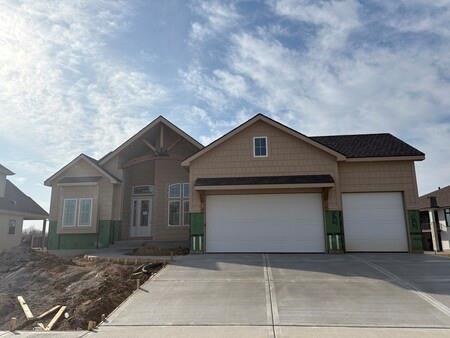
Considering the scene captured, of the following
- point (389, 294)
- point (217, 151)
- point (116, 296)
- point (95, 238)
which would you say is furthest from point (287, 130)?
point (95, 238)

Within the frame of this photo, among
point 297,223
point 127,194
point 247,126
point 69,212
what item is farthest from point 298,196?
point 69,212

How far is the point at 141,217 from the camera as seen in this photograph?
65.2 feet

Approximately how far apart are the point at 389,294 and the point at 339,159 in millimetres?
7821

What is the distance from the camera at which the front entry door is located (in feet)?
64.5

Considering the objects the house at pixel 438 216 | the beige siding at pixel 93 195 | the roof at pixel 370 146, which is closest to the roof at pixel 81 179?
the beige siding at pixel 93 195

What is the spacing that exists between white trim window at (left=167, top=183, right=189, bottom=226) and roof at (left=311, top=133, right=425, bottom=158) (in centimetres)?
802

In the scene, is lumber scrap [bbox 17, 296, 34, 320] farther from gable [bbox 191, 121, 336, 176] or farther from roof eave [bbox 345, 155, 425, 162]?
roof eave [bbox 345, 155, 425, 162]

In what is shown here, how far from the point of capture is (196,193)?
1575 centimetres

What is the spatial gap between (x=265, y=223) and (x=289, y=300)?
284 inches

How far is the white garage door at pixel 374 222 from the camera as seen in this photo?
1500 cm

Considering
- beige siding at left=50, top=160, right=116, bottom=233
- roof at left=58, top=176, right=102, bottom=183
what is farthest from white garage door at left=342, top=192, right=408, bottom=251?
roof at left=58, top=176, right=102, bottom=183

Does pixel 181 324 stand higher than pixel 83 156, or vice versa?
pixel 83 156

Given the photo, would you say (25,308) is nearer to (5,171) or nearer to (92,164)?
(92,164)

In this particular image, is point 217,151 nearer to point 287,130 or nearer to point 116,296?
point 287,130
